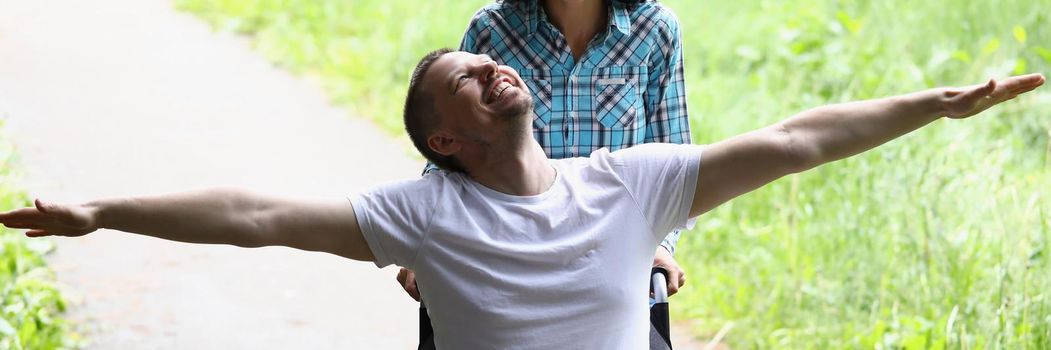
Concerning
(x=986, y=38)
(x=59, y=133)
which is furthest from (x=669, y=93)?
(x=59, y=133)

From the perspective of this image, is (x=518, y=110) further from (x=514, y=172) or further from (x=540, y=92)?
(x=540, y=92)

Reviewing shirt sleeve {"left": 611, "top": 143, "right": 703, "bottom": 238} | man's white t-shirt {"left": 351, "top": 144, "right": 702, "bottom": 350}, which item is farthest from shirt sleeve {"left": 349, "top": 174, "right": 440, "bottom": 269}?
shirt sleeve {"left": 611, "top": 143, "right": 703, "bottom": 238}

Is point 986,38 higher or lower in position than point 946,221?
higher

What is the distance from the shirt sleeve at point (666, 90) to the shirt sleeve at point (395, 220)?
0.74 meters

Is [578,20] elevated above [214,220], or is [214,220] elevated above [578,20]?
[578,20]

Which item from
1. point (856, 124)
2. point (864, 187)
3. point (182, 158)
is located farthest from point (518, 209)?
point (182, 158)

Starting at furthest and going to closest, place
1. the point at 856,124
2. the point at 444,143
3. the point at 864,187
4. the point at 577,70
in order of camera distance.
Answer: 1. the point at 864,187
2. the point at 577,70
3. the point at 444,143
4. the point at 856,124

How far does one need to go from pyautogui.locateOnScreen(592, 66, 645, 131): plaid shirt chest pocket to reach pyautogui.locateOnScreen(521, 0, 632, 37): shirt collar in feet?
0.29

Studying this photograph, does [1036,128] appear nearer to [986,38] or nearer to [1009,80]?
[986,38]

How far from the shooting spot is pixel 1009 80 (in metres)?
2.16

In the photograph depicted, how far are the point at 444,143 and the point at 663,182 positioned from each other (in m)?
0.38

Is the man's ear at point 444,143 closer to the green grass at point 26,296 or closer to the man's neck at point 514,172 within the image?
the man's neck at point 514,172

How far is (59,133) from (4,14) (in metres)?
2.55

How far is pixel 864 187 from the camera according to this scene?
16.0 feet
